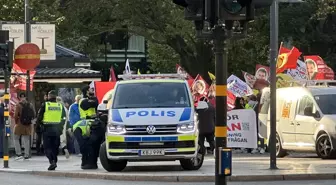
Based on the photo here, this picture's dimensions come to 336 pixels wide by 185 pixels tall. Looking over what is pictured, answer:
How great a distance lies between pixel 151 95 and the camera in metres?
20.6

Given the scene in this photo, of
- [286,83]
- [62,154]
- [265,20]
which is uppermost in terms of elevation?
[265,20]

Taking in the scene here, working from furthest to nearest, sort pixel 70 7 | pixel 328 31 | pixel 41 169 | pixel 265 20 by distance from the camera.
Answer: pixel 328 31 < pixel 265 20 < pixel 70 7 < pixel 41 169

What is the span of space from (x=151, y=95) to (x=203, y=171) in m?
2.01

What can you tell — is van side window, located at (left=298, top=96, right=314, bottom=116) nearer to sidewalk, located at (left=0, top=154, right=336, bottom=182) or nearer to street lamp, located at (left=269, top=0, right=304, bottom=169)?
sidewalk, located at (left=0, top=154, right=336, bottom=182)

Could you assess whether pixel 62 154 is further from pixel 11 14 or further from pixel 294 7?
pixel 294 7

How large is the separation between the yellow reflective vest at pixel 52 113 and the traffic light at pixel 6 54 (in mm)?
1819

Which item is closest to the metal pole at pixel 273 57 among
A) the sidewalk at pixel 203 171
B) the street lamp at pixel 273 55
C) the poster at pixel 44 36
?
the street lamp at pixel 273 55

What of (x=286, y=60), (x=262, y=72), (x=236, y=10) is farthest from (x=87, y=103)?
(x=262, y=72)

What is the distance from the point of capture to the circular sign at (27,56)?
2706cm

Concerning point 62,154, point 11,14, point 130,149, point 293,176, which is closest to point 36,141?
point 62,154

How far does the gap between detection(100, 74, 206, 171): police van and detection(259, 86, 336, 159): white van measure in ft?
16.0

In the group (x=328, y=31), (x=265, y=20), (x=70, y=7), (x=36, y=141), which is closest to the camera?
(x=36, y=141)

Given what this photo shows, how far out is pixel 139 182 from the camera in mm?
18672

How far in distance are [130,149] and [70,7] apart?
23731 millimetres
